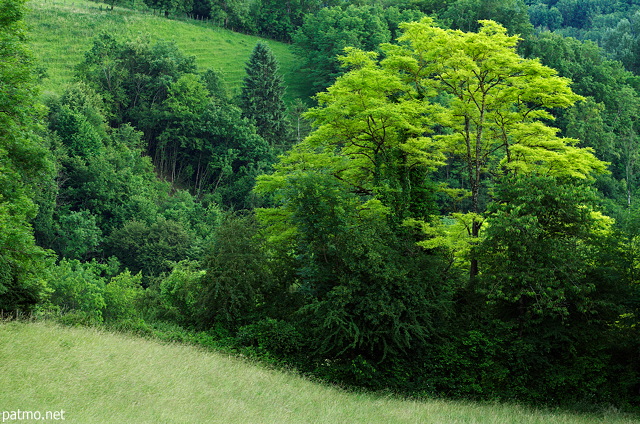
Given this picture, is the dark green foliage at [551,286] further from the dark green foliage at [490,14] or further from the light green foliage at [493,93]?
the dark green foliage at [490,14]

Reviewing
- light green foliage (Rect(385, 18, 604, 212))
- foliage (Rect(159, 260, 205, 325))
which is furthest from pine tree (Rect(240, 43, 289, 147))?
light green foliage (Rect(385, 18, 604, 212))

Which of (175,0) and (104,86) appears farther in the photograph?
(175,0)

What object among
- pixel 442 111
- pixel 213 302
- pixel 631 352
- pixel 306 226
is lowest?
pixel 213 302

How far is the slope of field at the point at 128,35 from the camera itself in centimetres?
8812

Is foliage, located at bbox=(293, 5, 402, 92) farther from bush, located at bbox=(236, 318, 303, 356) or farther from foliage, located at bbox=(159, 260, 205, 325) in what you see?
bush, located at bbox=(236, 318, 303, 356)

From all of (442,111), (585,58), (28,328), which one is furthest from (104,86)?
(585,58)

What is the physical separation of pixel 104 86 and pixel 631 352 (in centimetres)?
7178

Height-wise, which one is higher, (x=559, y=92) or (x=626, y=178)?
(x=559, y=92)

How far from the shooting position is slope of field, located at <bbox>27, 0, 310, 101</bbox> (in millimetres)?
88125

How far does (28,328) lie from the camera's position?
20391mm

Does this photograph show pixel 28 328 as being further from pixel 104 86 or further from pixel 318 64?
pixel 318 64

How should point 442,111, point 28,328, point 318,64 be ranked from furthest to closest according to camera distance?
point 318,64
point 442,111
point 28,328

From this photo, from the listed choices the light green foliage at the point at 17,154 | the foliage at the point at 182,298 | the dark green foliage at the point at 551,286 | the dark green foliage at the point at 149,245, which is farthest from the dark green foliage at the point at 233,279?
the dark green foliage at the point at 149,245

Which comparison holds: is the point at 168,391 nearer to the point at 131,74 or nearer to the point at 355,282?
the point at 355,282
